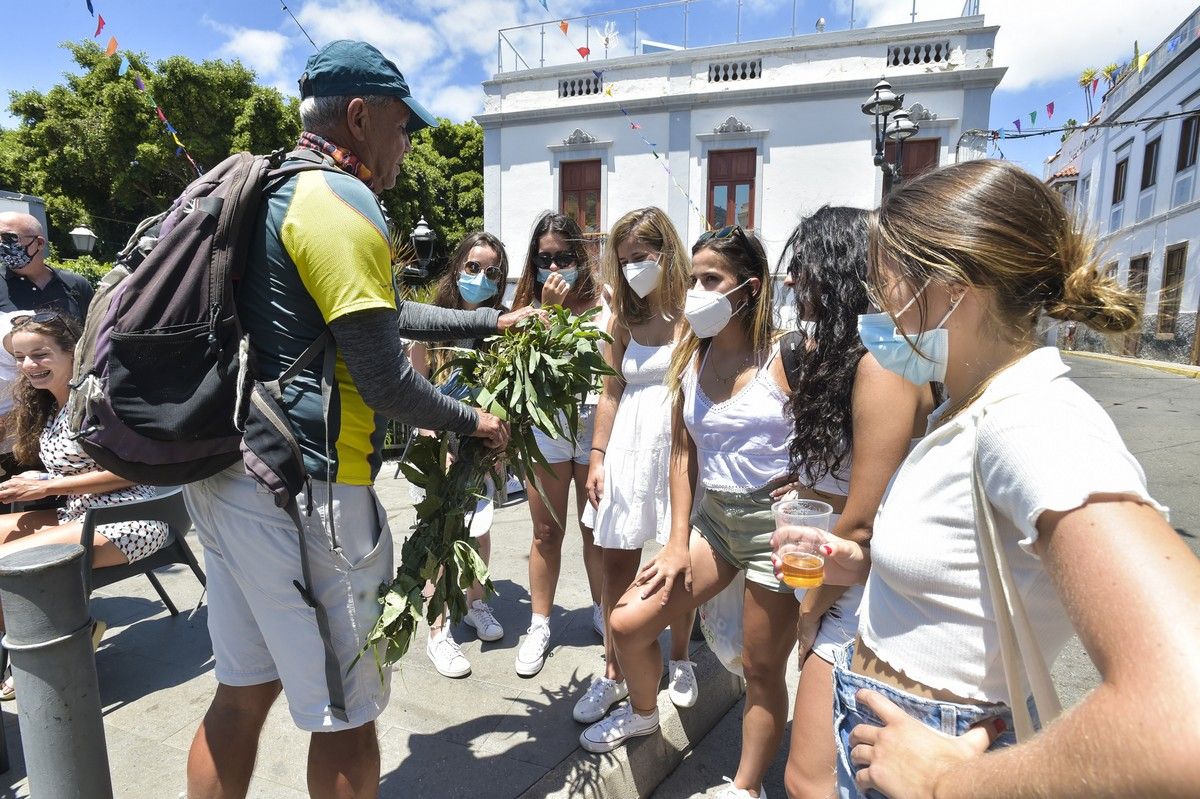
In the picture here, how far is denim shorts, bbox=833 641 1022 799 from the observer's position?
1.14 metres

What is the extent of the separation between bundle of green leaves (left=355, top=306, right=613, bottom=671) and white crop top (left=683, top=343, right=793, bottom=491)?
0.47 meters

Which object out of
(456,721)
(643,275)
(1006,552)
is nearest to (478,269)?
(643,275)

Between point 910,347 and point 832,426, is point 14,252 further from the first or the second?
point 910,347

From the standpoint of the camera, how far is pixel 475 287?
140 inches

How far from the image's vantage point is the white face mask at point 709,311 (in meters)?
2.45

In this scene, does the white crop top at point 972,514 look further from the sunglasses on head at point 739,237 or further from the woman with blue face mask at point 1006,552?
the sunglasses on head at point 739,237

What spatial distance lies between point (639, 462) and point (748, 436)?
755 millimetres

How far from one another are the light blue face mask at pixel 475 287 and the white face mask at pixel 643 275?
0.88m

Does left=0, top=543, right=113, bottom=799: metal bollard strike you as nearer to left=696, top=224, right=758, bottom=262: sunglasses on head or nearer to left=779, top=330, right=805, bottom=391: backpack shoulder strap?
left=779, top=330, right=805, bottom=391: backpack shoulder strap

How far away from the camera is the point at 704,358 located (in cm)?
260

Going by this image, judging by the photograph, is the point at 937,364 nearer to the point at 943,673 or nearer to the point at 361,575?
the point at 943,673

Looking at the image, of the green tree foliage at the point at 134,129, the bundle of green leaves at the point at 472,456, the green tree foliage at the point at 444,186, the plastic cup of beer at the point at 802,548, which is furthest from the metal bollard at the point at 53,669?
the green tree foliage at the point at 134,129

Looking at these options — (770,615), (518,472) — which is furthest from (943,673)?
(518,472)

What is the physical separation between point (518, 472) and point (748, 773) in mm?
1276
